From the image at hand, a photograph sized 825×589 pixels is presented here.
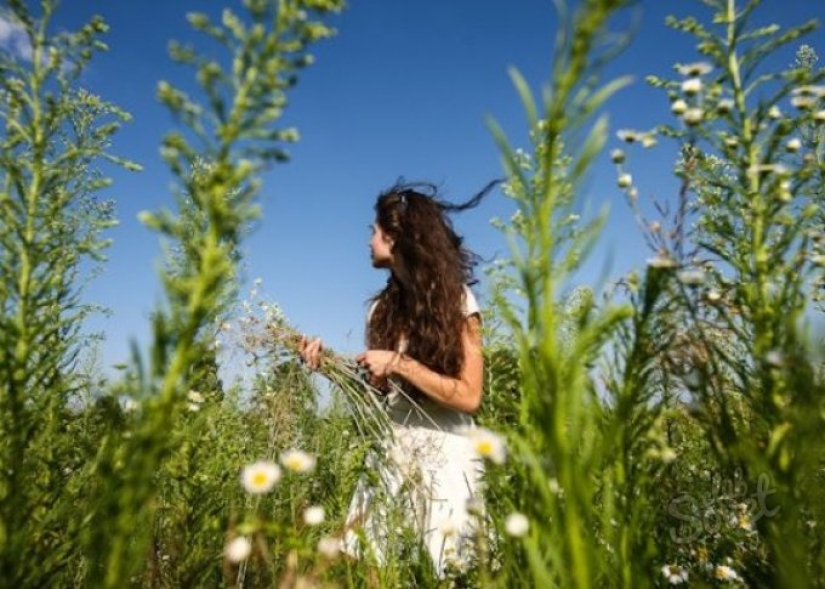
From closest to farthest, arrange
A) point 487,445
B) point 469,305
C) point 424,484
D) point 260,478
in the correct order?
point 260,478
point 487,445
point 424,484
point 469,305

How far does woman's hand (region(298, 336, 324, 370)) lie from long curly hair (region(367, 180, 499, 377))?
0.57 m

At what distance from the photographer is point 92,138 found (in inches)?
86.3

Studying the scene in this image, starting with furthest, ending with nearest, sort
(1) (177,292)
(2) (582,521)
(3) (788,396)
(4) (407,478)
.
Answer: (4) (407,478) < (3) (788,396) < (1) (177,292) < (2) (582,521)

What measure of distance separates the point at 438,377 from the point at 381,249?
3.37ft

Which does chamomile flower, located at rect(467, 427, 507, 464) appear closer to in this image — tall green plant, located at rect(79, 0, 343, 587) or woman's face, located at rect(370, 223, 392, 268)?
tall green plant, located at rect(79, 0, 343, 587)

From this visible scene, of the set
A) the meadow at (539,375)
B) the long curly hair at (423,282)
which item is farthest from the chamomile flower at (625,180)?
the long curly hair at (423,282)

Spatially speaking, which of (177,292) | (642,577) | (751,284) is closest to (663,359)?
(642,577)

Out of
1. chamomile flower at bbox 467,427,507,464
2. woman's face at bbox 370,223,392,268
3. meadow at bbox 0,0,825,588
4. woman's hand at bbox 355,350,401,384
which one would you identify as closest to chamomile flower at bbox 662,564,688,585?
meadow at bbox 0,0,825,588

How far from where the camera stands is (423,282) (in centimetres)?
407

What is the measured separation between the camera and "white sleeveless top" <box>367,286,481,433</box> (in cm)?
379

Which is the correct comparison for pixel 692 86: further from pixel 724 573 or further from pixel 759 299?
pixel 724 573

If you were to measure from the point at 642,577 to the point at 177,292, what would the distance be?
120 centimetres

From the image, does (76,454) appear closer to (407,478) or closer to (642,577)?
(407,478)

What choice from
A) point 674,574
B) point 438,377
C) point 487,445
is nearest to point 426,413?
point 438,377
